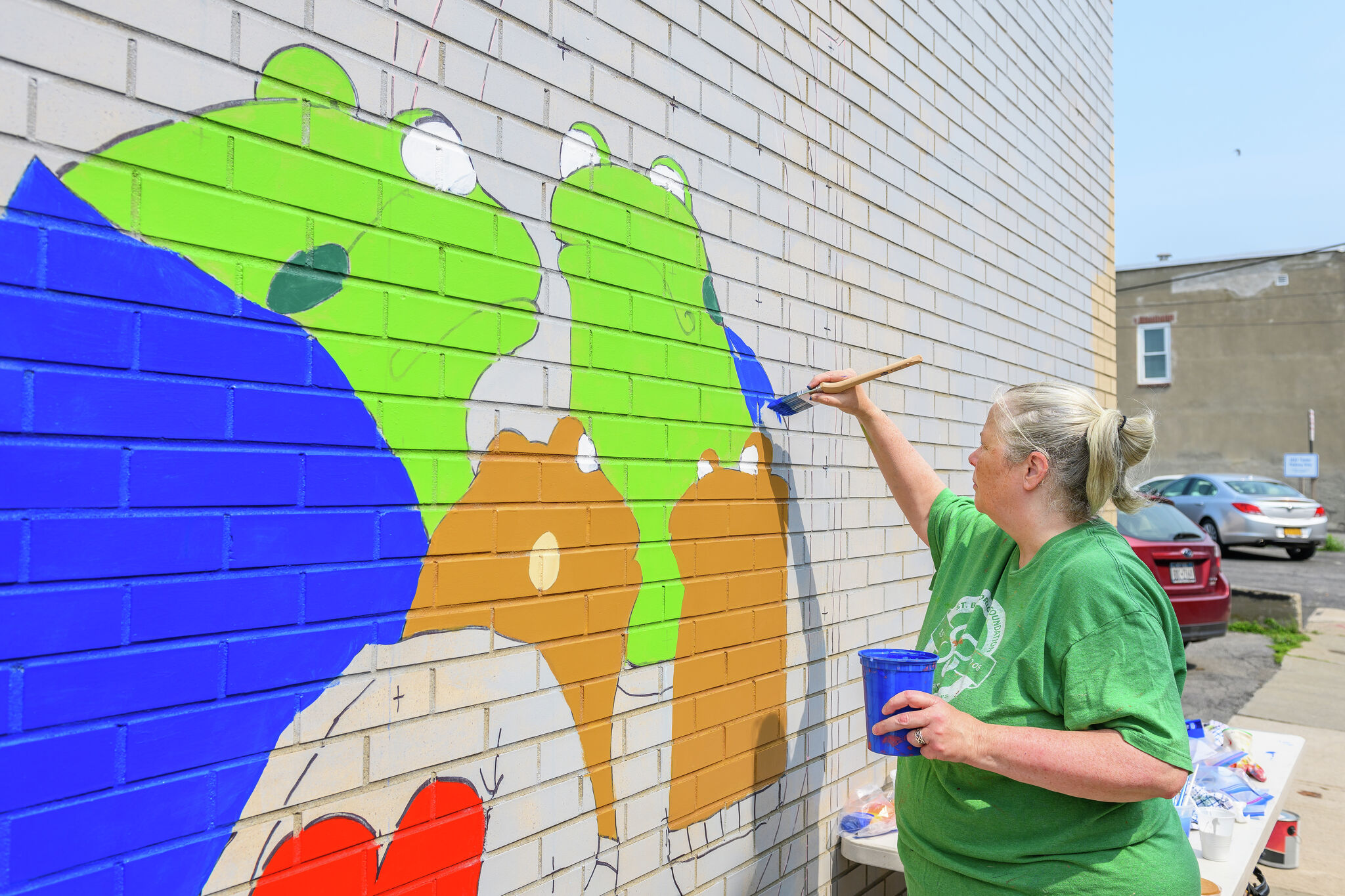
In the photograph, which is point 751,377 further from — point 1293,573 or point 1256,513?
point 1256,513

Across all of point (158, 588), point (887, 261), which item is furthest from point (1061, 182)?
point (158, 588)

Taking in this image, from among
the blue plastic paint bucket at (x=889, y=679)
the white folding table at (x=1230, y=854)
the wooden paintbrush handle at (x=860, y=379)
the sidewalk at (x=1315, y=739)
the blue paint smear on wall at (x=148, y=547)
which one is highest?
the wooden paintbrush handle at (x=860, y=379)

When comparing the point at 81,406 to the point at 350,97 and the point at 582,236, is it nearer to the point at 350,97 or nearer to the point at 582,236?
the point at 350,97

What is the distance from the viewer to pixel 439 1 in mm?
1910

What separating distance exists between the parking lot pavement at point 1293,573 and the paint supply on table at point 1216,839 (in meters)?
10.2

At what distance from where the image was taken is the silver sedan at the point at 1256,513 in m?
16.2

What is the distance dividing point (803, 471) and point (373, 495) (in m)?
1.68

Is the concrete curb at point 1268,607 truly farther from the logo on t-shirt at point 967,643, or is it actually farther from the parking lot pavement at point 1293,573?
the logo on t-shirt at point 967,643

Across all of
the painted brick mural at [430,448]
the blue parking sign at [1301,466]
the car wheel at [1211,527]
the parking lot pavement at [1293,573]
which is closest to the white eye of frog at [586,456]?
the painted brick mural at [430,448]

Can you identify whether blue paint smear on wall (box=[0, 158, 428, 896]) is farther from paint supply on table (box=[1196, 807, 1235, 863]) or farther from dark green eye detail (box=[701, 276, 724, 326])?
paint supply on table (box=[1196, 807, 1235, 863])

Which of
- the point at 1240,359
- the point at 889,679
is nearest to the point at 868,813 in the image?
the point at 889,679

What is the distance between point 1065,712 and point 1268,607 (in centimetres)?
1092

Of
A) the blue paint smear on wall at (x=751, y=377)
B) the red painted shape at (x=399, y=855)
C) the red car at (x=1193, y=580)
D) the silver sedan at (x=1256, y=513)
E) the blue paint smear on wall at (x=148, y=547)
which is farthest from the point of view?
the silver sedan at (x=1256, y=513)

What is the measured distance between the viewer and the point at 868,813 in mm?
3326
